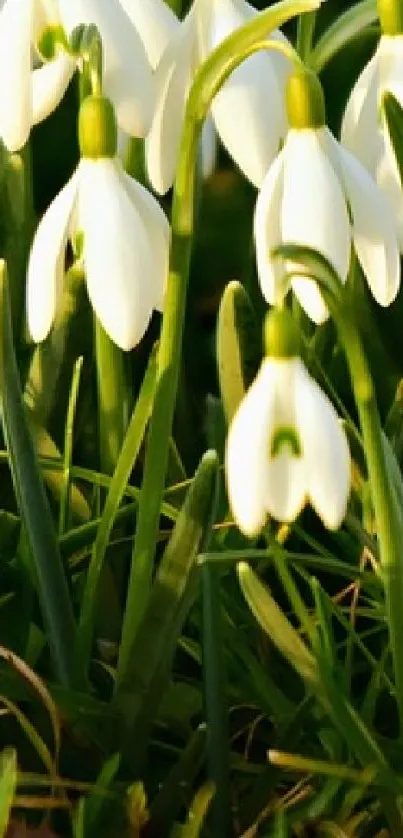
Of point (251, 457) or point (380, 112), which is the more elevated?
point (380, 112)

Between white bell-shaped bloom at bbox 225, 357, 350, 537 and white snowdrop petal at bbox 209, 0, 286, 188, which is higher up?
white snowdrop petal at bbox 209, 0, 286, 188

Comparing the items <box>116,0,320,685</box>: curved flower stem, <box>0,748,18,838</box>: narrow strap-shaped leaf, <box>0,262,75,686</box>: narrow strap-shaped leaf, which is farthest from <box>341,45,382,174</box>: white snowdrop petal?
<box>0,748,18,838</box>: narrow strap-shaped leaf

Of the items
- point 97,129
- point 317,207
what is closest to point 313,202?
point 317,207

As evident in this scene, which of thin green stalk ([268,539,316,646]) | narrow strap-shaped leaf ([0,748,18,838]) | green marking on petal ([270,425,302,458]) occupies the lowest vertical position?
narrow strap-shaped leaf ([0,748,18,838])

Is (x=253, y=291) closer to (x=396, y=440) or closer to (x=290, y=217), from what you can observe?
(x=396, y=440)

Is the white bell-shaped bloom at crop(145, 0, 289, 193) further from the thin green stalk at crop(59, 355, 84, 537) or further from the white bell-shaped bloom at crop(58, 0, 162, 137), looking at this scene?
the thin green stalk at crop(59, 355, 84, 537)

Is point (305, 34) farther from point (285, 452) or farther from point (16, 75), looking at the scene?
point (285, 452)

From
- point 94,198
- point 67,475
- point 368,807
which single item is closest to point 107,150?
point 94,198

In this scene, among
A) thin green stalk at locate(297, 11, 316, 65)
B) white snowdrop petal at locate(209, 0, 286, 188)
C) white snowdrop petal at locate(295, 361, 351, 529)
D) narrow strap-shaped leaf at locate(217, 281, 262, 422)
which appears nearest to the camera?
white snowdrop petal at locate(295, 361, 351, 529)
